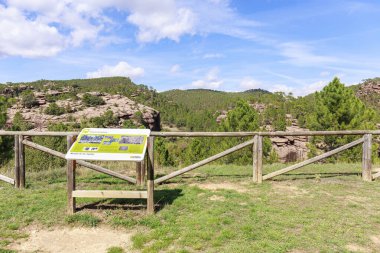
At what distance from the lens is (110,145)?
5.69 m

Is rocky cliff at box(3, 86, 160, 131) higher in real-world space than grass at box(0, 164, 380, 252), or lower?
higher

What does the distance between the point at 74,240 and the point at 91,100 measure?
95053 mm

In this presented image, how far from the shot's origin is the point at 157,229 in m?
4.94

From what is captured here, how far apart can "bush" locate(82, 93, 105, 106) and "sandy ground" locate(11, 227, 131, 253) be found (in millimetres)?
92276

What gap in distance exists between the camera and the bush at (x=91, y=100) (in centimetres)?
9288

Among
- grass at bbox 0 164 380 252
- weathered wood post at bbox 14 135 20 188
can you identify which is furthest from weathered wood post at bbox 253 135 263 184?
weathered wood post at bbox 14 135 20 188

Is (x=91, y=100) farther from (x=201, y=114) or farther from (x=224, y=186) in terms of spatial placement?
(x=224, y=186)

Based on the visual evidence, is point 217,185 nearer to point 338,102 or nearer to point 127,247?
point 127,247

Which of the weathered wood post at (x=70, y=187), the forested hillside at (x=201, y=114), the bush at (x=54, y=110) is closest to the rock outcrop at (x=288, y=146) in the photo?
the forested hillside at (x=201, y=114)

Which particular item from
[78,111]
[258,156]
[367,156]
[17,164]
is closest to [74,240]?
[17,164]

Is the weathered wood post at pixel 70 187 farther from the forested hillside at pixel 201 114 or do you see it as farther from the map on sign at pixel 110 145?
the forested hillside at pixel 201 114

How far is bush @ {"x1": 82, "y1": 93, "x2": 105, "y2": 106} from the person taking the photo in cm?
9288

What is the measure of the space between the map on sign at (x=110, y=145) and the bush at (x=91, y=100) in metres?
91.3

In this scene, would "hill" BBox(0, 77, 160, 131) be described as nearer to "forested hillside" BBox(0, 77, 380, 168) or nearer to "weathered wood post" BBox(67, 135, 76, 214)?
"forested hillside" BBox(0, 77, 380, 168)
